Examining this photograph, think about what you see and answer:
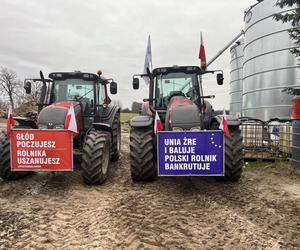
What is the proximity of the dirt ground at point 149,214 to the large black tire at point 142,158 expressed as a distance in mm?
194

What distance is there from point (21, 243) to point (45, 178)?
11.9 feet

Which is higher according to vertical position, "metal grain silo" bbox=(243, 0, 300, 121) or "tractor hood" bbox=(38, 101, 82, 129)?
A: "metal grain silo" bbox=(243, 0, 300, 121)

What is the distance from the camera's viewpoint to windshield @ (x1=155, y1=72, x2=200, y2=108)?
845cm

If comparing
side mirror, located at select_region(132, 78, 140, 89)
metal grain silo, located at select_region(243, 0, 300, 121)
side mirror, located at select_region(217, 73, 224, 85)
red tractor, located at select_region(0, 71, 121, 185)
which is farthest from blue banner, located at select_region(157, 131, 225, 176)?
metal grain silo, located at select_region(243, 0, 300, 121)

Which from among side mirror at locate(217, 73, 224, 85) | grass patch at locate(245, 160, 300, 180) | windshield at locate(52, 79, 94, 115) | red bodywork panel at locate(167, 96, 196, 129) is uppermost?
side mirror at locate(217, 73, 224, 85)

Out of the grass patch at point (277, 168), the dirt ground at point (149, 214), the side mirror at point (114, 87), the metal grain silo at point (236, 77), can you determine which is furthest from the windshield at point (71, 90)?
the metal grain silo at point (236, 77)

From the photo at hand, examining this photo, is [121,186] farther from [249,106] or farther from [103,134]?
[249,106]

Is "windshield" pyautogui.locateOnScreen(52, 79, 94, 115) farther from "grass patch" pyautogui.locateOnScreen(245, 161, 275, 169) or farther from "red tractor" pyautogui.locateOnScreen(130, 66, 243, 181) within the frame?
"grass patch" pyautogui.locateOnScreen(245, 161, 275, 169)

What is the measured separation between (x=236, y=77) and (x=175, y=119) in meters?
15.7

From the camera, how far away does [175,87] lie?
845 cm

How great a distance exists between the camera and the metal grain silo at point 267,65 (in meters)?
13.7

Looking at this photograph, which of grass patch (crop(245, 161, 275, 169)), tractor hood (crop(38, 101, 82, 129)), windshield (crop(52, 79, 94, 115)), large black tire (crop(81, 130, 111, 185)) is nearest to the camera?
large black tire (crop(81, 130, 111, 185))

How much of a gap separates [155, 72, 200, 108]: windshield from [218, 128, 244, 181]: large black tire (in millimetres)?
1608

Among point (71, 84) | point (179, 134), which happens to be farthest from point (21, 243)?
point (71, 84)
